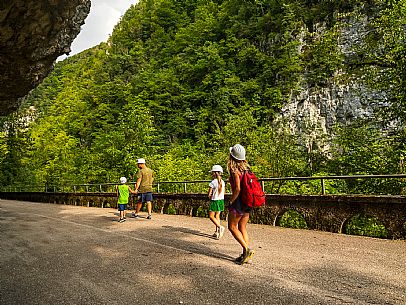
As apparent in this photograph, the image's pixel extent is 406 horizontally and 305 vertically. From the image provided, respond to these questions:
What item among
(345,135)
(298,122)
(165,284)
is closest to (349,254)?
(165,284)

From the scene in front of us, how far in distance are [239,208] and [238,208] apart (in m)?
0.02

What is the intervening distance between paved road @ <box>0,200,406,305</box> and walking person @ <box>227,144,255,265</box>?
0.27 meters

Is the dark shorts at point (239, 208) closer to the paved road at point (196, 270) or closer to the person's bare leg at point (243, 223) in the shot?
the person's bare leg at point (243, 223)

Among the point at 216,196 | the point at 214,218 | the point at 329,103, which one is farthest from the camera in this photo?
the point at 329,103

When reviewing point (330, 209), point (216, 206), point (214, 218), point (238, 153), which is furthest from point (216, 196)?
point (330, 209)

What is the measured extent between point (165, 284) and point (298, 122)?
36.7m

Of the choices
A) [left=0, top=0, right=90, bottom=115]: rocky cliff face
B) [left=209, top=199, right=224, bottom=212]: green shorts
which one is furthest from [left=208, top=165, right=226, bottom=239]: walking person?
[left=0, top=0, right=90, bottom=115]: rocky cliff face

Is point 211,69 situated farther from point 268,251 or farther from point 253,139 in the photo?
point 268,251

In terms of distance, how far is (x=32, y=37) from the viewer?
454 inches

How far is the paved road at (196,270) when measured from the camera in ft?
13.9

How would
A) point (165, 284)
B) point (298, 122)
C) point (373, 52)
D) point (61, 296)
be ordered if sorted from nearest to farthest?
1. point (61, 296)
2. point (165, 284)
3. point (373, 52)
4. point (298, 122)

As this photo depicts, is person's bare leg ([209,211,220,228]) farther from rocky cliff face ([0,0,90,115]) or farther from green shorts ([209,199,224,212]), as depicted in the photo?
rocky cliff face ([0,0,90,115])

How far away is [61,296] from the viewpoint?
170 inches

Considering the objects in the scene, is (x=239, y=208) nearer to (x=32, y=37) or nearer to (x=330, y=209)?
(x=330, y=209)
